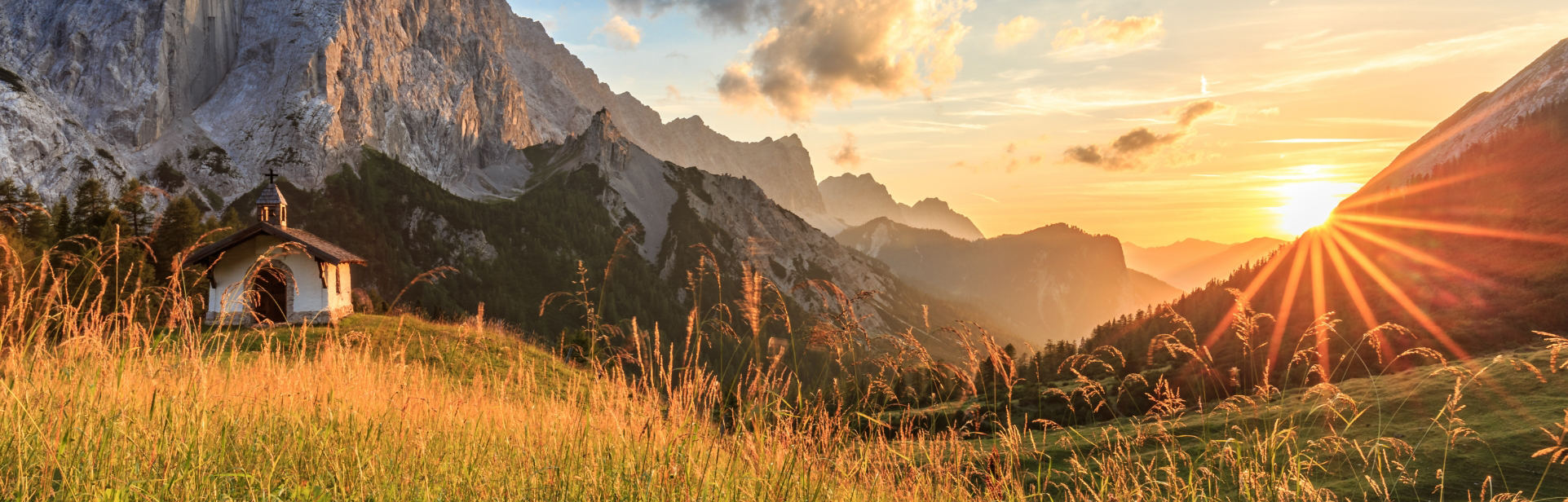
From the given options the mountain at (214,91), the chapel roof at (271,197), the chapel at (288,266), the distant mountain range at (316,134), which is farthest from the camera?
the distant mountain range at (316,134)

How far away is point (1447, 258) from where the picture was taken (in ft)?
185

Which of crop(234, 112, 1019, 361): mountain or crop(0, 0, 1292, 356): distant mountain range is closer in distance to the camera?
crop(0, 0, 1292, 356): distant mountain range

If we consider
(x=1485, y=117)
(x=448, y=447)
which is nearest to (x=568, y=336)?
(x=448, y=447)

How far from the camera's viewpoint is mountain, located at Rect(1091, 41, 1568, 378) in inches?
1312

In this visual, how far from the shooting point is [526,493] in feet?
13.9

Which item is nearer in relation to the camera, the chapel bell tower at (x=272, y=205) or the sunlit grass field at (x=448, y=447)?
the sunlit grass field at (x=448, y=447)

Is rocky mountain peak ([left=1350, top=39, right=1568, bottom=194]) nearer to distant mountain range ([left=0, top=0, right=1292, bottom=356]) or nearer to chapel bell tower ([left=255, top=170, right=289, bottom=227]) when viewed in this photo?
distant mountain range ([left=0, top=0, right=1292, bottom=356])

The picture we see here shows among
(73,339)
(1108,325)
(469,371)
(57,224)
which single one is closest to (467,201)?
(57,224)

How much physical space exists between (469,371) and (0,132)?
134 meters

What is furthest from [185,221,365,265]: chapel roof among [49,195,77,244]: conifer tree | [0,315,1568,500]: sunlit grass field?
[49,195,77,244]: conifer tree

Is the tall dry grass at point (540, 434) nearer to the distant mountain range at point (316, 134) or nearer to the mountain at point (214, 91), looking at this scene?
the distant mountain range at point (316, 134)

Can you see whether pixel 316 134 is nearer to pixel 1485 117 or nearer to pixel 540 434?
pixel 540 434

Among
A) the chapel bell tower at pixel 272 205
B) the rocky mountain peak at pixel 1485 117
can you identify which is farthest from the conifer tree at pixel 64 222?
the rocky mountain peak at pixel 1485 117

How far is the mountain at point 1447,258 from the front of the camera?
1312 inches
